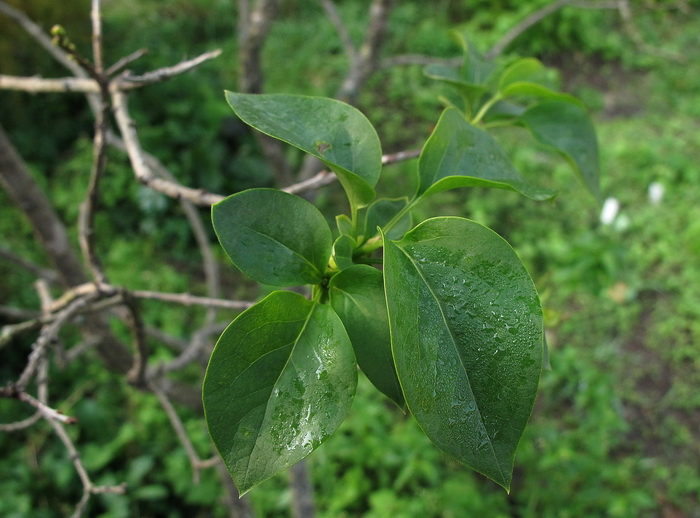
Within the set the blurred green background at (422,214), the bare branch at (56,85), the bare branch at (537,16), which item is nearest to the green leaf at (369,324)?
the bare branch at (56,85)

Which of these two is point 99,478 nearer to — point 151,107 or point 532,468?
point 532,468

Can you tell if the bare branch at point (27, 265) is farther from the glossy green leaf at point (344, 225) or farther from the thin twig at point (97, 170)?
the glossy green leaf at point (344, 225)

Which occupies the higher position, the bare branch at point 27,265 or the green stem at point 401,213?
the green stem at point 401,213

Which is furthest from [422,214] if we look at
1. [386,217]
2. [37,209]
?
[386,217]

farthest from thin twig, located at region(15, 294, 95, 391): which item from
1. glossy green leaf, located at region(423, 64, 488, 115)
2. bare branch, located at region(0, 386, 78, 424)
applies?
glossy green leaf, located at region(423, 64, 488, 115)

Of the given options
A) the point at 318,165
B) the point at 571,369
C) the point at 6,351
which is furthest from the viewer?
the point at 571,369

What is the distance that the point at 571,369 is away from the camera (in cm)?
253

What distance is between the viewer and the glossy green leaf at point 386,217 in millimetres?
464

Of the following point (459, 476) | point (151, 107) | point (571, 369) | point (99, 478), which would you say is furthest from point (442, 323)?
point (151, 107)

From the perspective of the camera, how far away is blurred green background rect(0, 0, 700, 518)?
2088 mm

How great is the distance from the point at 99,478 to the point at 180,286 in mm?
1005

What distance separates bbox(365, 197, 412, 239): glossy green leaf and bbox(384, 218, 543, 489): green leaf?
0.11 metres

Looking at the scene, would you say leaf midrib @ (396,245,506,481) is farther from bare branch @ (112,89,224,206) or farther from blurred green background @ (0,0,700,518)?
blurred green background @ (0,0,700,518)

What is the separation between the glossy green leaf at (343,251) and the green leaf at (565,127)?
0.30 meters
